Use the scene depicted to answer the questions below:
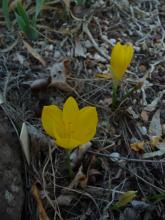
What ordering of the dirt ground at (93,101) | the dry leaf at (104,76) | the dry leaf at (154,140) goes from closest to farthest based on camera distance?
the dirt ground at (93,101) → the dry leaf at (154,140) → the dry leaf at (104,76)

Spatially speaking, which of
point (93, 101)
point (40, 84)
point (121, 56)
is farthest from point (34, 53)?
point (121, 56)

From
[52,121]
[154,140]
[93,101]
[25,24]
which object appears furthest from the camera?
[25,24]

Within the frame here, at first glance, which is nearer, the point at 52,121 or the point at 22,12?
the point at 52,121

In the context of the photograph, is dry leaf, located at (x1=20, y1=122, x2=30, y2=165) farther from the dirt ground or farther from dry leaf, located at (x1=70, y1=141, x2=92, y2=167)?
dry leaf, located at (x1=70, y1=141, x2=92, y2=167)

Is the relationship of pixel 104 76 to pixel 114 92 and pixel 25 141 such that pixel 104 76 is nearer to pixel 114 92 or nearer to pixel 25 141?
pixel 114 92

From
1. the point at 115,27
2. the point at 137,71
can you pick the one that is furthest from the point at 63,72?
the point at 115,27

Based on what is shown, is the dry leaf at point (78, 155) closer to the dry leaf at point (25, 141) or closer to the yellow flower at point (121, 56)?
the dry leaf at point (25, 141)

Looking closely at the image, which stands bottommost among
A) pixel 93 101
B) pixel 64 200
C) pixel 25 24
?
pixel 64 200

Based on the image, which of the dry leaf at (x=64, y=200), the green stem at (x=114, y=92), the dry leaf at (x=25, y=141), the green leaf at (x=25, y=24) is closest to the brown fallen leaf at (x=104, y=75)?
the green stem at (x=114, y=92)

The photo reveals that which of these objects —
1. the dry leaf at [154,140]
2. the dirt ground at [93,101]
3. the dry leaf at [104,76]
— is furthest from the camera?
the dry leaf at [104,76]
